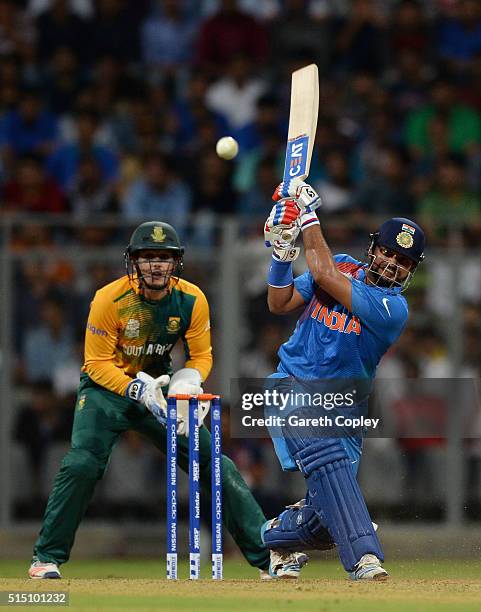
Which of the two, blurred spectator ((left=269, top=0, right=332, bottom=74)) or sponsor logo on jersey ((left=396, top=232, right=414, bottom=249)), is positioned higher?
blurred spectator ((left=269, top=0, right=332, bottom=74))

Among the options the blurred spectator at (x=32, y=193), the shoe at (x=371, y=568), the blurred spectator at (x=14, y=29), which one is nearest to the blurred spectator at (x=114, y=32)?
the blurred spectator at (x=14, y=29)

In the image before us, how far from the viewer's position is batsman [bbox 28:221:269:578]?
845 centimetres

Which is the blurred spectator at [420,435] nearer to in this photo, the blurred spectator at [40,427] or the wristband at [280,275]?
the blurred spectator at [40,427]

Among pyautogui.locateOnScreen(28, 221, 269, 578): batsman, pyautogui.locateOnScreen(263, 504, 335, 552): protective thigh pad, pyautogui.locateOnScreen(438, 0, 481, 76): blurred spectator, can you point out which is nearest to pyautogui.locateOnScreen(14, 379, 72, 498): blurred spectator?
pyautogui.locateOnScreen(28, 221, 269, 578): batsman

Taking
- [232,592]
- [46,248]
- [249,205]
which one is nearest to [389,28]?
[249,205]

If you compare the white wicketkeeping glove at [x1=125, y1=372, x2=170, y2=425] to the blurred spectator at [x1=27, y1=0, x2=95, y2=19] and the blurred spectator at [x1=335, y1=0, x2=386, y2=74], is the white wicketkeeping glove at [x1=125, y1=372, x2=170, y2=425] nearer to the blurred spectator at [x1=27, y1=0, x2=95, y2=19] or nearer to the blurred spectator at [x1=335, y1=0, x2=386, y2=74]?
the blurred spectator at [x1=335, y1=0, x2=386, y2=74]

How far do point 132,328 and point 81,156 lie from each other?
5.01 meters

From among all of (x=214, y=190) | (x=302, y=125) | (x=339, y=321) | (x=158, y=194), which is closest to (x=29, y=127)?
(x=158, y=194)

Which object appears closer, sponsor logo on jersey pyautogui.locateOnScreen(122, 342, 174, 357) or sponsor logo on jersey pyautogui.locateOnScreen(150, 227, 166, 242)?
sponsor logo on jersey pyautogui.locateOnScreen(150, 227, 166, 242)

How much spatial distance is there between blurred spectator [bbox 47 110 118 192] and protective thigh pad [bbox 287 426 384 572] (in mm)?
5900

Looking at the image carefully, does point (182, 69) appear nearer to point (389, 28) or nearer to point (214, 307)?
point (389, 28)

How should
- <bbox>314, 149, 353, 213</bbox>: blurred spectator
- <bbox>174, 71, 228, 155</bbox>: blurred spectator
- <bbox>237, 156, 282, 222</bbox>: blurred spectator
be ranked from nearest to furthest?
<bbox>237, 156, 282, 222</bbox>: blurred spectator, <bbox>314, 149, 353, 213</bbox>: blurred spectator, <bbox>174, 71, 228, 155</bbox>: blurred spectator

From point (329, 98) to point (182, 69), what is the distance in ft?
5.19

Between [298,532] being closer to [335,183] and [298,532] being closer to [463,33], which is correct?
[335,183]
